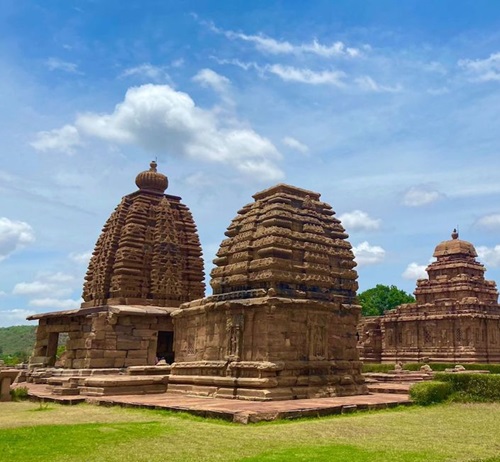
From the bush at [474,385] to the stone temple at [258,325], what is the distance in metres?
2.86

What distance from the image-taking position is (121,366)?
22766mm

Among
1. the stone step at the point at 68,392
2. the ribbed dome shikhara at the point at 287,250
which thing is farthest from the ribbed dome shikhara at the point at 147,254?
the stone step at the point at 68,392

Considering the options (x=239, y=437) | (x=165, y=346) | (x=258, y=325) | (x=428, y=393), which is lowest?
(x=239, y=437)

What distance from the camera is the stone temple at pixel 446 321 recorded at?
38562 mm

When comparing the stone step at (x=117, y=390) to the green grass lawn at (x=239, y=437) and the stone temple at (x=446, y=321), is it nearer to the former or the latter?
the green grass lawn at (x=239, y=437)

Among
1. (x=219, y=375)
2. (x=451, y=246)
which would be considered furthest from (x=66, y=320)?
(x=451, y=246)

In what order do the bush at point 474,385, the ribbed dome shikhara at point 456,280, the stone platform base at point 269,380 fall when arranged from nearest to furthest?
1. the stone platform base at point 269,380
2. the bush at point 474,385
3. the ribbed dome shikhara at point 456,280

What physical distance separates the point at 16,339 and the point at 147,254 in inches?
4058

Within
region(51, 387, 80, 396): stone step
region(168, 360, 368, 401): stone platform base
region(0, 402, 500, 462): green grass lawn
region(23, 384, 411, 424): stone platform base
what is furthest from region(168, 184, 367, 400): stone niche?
region(0, 402, 500, 462): green grass lawn

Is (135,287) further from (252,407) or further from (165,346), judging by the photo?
(252,407)

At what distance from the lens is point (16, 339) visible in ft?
383

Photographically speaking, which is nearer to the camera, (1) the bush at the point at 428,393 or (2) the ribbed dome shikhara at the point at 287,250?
Result: (1) the bush at the point at 428,393

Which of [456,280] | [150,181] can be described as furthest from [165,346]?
[456,280]

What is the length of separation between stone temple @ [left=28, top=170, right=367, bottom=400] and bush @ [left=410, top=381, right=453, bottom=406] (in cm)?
253
